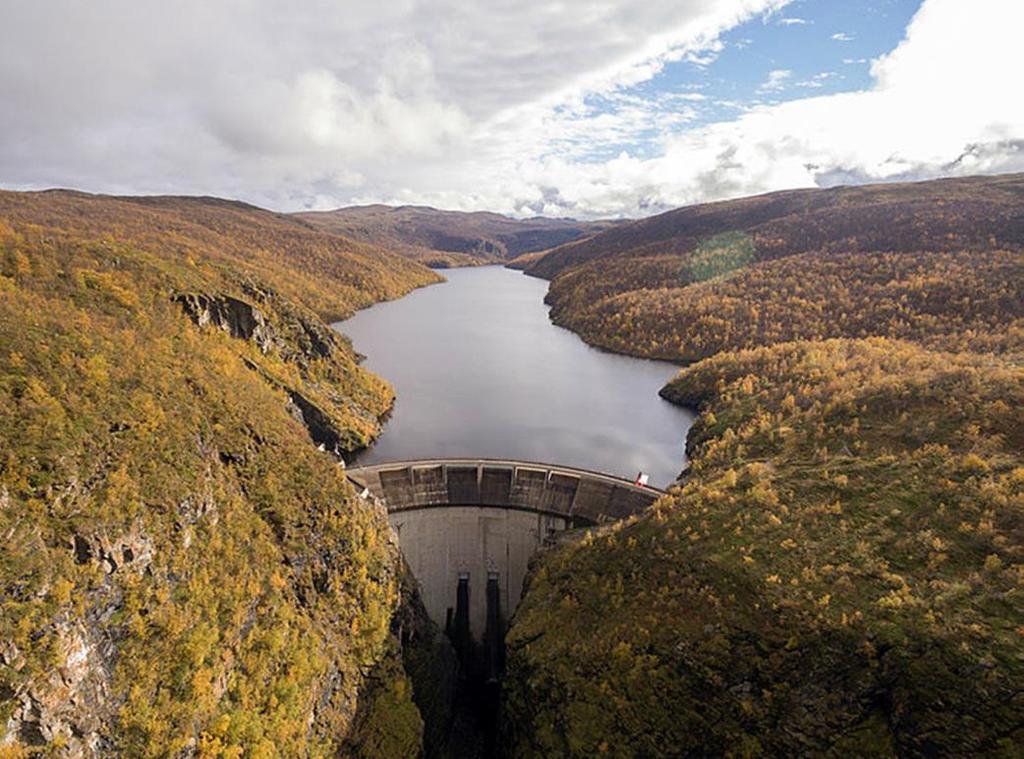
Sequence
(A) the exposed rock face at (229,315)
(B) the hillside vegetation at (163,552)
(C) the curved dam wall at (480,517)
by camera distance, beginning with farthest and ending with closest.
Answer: (A) the exposed rock face at (229,315) → (C) the curved dam wall at (480,517) → (B) the hillside vegetation at (163,552)

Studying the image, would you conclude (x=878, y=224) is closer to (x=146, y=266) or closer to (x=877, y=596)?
(x=877, y=596)

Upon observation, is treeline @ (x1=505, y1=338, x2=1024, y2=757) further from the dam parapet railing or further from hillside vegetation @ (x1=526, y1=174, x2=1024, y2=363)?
hillside vegetation @ (x1=526, y1=174, x2=1024, y2=363)

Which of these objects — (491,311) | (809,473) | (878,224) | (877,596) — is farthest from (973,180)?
(877,596)

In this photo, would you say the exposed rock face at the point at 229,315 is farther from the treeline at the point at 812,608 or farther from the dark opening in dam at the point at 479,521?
the treeline at the point at 812,608

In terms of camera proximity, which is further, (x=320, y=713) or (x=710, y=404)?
(x=710, y=404)

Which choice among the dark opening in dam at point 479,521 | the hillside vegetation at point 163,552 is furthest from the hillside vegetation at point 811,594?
the hillside vegetation at point 163,552

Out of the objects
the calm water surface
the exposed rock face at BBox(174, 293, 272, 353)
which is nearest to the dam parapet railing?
the calm water surface
